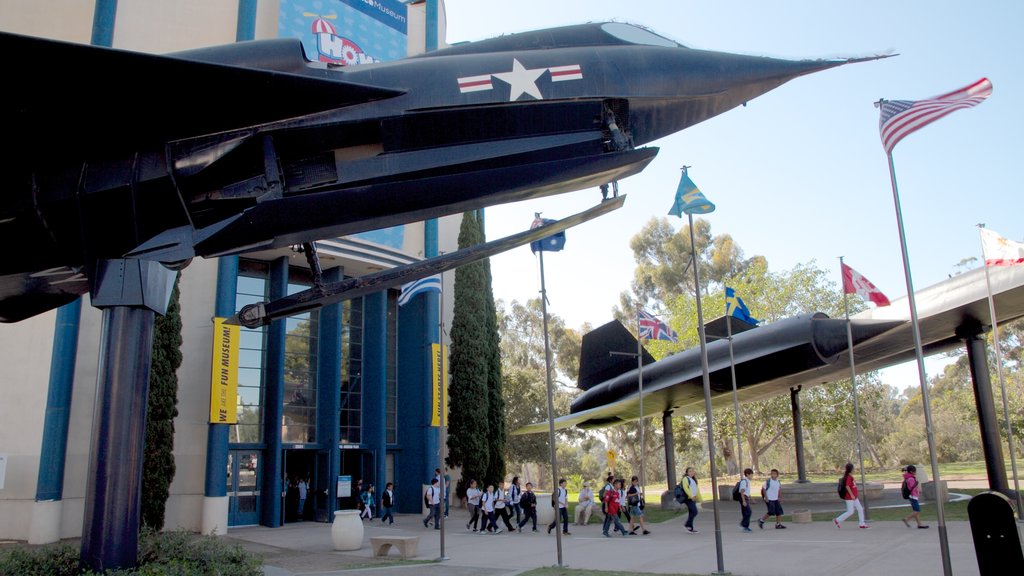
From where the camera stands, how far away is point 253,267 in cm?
2402

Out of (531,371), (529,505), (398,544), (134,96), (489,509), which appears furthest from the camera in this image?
(531,371)

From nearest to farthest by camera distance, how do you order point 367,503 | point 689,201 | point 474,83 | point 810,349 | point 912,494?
point 474,83 < point 689,201 < point 912,494 < point 810,349 < point 367,503

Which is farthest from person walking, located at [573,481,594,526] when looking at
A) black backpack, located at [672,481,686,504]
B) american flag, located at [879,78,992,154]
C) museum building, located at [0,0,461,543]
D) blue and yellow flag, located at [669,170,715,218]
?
american flag, located at [879,78,992,154]

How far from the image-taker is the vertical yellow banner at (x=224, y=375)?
66.3 ft

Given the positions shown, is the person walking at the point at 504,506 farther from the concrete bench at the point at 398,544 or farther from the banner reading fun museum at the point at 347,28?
the banner reading fun museum at the point at 347,28

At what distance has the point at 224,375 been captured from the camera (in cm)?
2061

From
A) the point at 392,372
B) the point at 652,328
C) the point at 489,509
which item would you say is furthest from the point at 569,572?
the point at 392,372

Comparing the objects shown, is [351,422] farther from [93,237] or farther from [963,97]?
[963,97]

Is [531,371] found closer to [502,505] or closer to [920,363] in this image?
[502,505]

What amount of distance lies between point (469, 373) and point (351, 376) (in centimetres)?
435

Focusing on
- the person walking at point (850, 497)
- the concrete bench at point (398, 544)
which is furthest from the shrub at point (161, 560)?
the person walking at point (850, 497)

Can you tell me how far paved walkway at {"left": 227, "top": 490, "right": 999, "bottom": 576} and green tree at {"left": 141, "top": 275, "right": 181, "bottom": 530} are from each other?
7.16 ft

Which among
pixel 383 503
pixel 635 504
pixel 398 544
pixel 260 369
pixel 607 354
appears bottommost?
pixel 398 544

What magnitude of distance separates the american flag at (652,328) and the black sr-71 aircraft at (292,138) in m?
14.4
